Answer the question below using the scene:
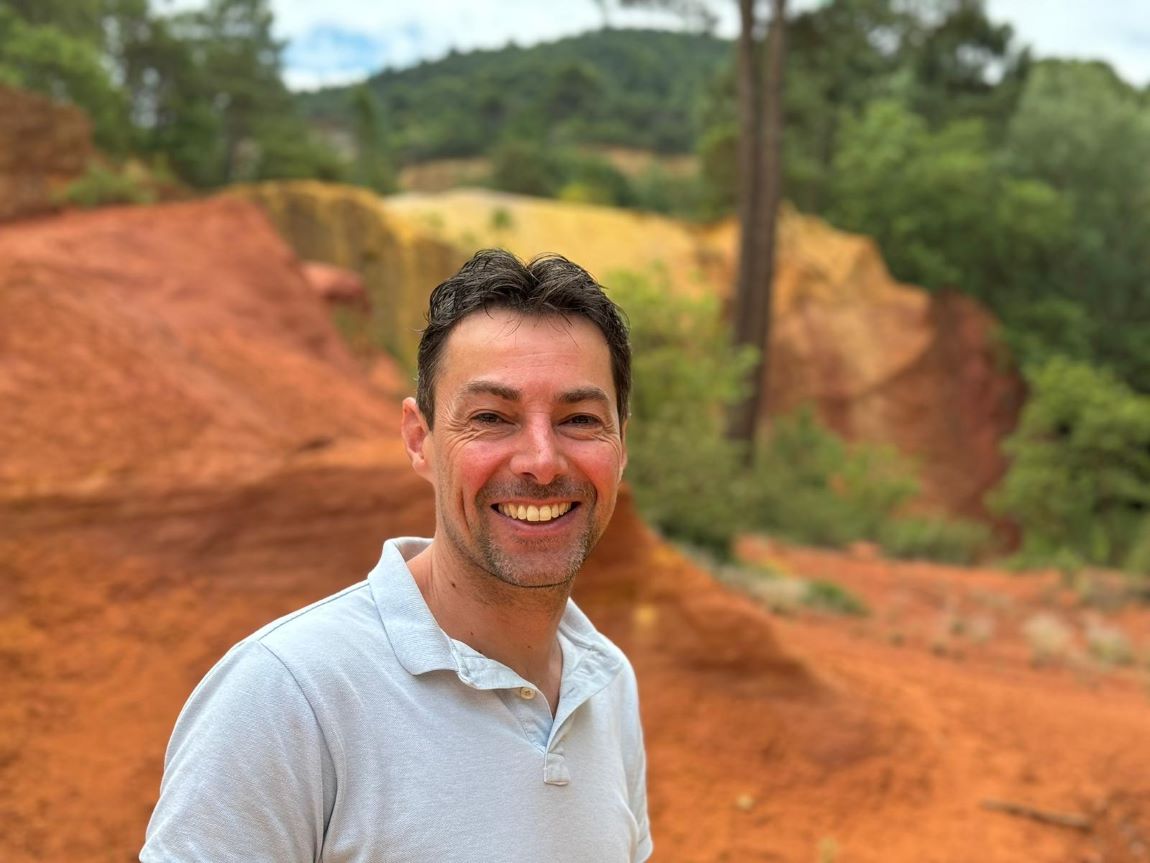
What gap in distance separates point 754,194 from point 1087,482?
6.34 metres

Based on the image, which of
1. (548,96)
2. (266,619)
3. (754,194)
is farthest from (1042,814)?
(548,96)

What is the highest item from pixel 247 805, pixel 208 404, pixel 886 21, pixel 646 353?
pixel 886 21

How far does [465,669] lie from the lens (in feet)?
5.16

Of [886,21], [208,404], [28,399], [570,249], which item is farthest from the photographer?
[886,21]

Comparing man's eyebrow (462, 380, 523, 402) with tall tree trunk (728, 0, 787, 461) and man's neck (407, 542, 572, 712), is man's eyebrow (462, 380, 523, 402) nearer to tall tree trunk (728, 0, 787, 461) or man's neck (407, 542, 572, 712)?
man's neck (407, 542, 572, 712)

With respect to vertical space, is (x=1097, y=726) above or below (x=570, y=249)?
below

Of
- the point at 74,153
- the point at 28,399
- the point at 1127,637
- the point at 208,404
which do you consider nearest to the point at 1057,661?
the point at 1127,637

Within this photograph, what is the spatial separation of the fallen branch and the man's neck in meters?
4.72

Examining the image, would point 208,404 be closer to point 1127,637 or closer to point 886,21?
point 1127,637

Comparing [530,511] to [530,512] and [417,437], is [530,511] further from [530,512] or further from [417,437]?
[417,437]

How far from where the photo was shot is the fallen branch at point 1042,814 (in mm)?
5555

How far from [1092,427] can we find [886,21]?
14.2m

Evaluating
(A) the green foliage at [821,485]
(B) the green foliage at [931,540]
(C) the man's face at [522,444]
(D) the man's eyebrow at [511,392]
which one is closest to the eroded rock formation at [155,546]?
(C) the man's face at [522,444]

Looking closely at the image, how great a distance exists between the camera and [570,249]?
68.2 feet
